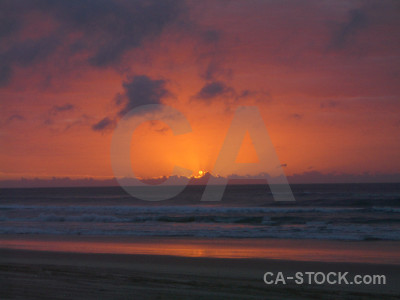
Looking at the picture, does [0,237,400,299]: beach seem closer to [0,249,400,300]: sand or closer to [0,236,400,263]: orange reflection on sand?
[0,249,400,300]: sand

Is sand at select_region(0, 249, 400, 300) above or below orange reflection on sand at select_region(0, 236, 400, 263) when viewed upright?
below

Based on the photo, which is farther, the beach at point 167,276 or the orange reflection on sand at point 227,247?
the orange reflection on sand at point 227,247

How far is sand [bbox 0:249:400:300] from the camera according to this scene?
289 inches

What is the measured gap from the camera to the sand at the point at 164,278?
7340 mm

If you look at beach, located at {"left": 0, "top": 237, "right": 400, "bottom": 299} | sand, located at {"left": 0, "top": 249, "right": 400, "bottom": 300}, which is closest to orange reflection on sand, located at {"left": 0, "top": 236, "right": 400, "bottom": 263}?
beach, located at {"left": 0, "top": 237, "right": 400, "bottom": 299}

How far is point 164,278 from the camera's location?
874cm

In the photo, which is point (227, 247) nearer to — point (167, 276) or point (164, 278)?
point (167, 276)

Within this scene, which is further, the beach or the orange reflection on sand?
the orange reflection on sand

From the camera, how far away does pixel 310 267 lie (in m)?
10.3

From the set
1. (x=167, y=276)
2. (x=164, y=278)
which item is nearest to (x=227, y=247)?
(x=167, y=276)

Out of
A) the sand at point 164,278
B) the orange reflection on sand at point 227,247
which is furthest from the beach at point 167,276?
the orange reflection on sand at point 227,247

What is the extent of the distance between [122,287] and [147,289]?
1.64ft

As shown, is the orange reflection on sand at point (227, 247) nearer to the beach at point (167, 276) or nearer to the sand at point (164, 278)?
the beach at point (167, 276)

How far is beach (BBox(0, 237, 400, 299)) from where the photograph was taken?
7352 millimetres
